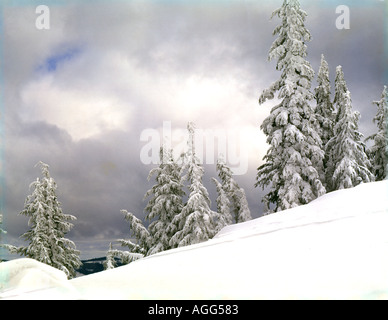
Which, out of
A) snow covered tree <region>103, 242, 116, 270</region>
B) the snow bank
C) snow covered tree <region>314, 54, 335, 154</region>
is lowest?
the snow bank

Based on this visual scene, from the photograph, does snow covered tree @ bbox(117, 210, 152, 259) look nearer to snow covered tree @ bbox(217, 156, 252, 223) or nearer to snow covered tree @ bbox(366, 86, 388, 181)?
snow covered tree @ bbox(217, 156, 252, 223)

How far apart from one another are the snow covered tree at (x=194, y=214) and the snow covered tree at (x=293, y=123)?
4693 millimetres

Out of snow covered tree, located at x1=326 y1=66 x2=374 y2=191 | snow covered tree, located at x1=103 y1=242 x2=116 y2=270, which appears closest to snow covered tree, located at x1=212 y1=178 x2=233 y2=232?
snow covered tree, located at x1=326 y1=66 x2=374 y2=191

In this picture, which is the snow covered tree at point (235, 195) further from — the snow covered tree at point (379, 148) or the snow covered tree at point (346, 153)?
the snow covered tree at point (379, 148)

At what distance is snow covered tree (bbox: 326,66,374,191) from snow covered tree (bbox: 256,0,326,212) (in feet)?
16.6

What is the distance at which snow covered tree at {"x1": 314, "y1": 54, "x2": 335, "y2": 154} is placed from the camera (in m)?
26.2

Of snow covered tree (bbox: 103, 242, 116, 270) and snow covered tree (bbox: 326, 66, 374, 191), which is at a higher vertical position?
snow covered tree (bbox: 326, 66, 374, 191)

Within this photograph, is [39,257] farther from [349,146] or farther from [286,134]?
[349,146]

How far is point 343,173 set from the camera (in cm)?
2169

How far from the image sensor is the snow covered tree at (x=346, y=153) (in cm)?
2162

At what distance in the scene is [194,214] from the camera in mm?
20031

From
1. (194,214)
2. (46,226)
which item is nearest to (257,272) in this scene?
(194,214)

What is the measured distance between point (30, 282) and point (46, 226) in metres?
18.5

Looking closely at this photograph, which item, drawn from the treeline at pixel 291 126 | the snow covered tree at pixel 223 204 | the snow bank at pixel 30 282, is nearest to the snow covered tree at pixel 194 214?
the treeline at pixel 291 126
